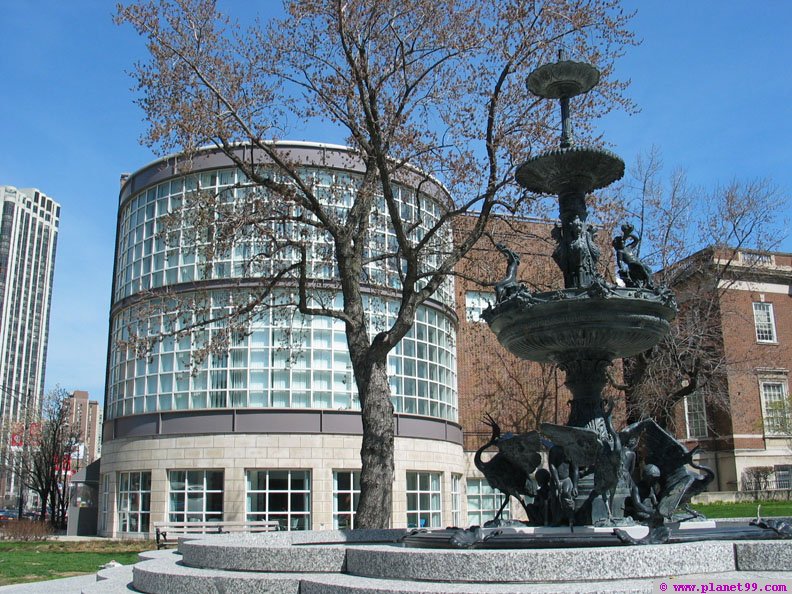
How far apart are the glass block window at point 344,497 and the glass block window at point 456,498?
5.38m

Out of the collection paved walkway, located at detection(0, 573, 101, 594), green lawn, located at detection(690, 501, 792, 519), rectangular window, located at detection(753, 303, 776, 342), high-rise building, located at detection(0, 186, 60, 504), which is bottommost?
green lawn, located at detection(690, 501, 792, 519)

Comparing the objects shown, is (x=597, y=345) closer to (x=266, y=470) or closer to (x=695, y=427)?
(x=266, y=470)

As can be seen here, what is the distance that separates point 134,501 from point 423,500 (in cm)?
1116

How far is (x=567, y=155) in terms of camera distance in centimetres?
946

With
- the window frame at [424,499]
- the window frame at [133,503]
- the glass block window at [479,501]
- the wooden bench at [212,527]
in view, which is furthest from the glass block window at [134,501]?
the glass block window at [479,501]

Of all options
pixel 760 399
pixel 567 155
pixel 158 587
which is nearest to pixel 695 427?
pixel 760 399

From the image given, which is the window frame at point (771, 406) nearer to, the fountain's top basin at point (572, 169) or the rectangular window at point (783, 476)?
the rectangular window at point (783, 476)

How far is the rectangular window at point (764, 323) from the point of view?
143ft

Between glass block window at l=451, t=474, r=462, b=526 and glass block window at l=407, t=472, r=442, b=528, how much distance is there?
132 cm

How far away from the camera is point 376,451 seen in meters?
15.1

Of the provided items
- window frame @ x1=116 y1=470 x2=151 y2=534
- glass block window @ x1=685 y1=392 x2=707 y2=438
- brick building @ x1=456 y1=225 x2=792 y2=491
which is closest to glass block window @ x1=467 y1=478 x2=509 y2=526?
brick building @ x1=456 y1=225 x2=792 y2=491

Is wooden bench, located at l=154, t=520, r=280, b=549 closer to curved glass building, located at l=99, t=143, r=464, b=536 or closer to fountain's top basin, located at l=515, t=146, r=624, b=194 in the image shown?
curved glass building, located at l=99, t=143, r=464, b=536

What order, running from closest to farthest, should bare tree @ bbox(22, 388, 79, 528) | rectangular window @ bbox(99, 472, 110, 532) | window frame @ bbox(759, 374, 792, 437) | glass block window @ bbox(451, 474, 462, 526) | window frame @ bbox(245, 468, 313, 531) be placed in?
window frame @ bbox(245, 468, 313, 531) → rectangular window @ bbox(99, 472, 110, 532) → glass block window @ bbox(451, 474, 462, 526) → window frame @ bbox(759, 374, 792, 437) → bare tree @ bbox(22, 388, 79, 528)

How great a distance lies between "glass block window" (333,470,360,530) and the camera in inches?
1104
